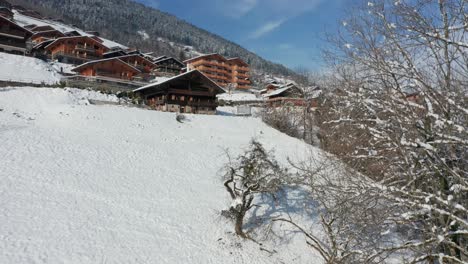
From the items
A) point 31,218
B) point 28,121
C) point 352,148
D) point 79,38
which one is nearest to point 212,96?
point 28,121

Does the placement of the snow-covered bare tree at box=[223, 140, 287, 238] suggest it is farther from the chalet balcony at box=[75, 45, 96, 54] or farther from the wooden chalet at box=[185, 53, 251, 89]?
the wooden chalet at box=[185, 53, 251, 89]

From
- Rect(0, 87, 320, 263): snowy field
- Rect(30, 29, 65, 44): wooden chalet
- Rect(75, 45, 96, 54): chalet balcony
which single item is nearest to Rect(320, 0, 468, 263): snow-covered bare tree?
Rect(0, 87, 320, 263): snowy field

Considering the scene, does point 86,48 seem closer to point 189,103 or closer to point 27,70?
point 27,70

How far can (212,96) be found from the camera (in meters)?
33.4

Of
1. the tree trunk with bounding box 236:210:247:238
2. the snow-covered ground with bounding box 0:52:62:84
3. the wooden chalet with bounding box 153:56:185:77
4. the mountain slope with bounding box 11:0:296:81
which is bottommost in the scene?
the tree trunk with bounding box 236:210:247:238

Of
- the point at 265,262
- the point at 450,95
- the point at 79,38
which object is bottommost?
the point at 265,262

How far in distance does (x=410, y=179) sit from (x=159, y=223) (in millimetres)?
9696

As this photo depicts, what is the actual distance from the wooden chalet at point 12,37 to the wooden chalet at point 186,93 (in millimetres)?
29162

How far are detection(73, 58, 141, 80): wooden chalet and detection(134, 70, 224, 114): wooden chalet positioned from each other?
15526 millimetres

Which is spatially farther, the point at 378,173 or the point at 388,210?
the point at 378,173

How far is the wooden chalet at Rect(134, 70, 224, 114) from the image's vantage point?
3141cm

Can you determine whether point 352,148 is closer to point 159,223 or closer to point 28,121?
point 159,223

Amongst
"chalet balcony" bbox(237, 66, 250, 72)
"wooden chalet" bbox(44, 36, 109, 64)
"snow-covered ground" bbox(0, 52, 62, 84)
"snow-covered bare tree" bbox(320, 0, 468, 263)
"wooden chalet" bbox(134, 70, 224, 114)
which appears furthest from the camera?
"chalet balcony" bbox(237, 66, 250, 72)

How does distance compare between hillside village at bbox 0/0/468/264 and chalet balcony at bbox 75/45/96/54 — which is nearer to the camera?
hillside village at bbox 0/0/468/264
